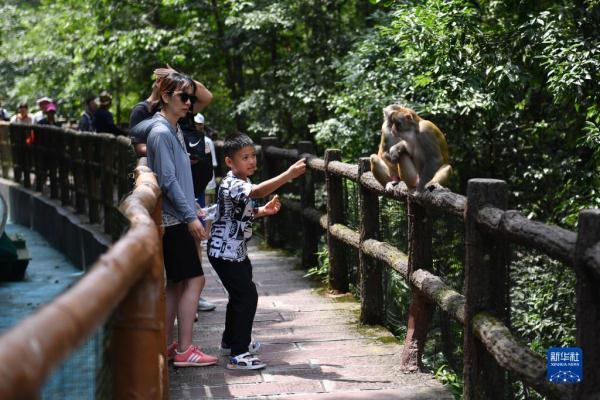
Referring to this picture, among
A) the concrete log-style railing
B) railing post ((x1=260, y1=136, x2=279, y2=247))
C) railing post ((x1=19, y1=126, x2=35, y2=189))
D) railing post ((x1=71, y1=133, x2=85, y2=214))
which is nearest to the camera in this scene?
the concrete log-style railing

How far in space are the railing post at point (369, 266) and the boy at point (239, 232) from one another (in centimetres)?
137

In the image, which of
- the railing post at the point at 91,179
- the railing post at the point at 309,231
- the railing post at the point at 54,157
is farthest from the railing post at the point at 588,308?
the railing post at the point at 54,157

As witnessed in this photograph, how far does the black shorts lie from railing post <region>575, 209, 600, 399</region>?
2720 mm

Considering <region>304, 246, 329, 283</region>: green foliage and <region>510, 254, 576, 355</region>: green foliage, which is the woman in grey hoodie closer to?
<region>510, 254, 576, 355</region>: green foliage

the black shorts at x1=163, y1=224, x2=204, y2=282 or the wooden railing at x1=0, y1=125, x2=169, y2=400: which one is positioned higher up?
the wooden railing at x1=0, y1=125, x2=169, y2=400

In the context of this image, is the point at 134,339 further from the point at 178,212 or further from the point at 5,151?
the point at 5,151

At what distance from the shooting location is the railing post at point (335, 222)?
27.5ft

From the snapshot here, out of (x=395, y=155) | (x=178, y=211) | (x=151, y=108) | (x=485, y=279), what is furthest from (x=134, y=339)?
(x=395, y=155)

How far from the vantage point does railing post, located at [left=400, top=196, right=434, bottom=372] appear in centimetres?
596

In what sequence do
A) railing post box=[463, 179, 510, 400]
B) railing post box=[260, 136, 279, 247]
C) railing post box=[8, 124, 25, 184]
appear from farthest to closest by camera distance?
1. railing post box=[8, 124, 25, 184]
2. railing post box=[260, 136, 279, 247]
3. railing post box=[463, 179, 510, 400]

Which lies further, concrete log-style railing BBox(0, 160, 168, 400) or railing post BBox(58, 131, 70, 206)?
railing post BBox(58, 131, 70, 206)

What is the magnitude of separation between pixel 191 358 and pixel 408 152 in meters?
2.06

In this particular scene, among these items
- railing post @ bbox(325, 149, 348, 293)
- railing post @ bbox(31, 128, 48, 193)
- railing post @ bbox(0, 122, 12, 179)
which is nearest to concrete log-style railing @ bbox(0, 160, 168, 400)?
railing post @ bbox(325, 149, 348, 293)

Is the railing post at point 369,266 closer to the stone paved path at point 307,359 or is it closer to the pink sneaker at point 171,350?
the stone paved path at point 307,359
